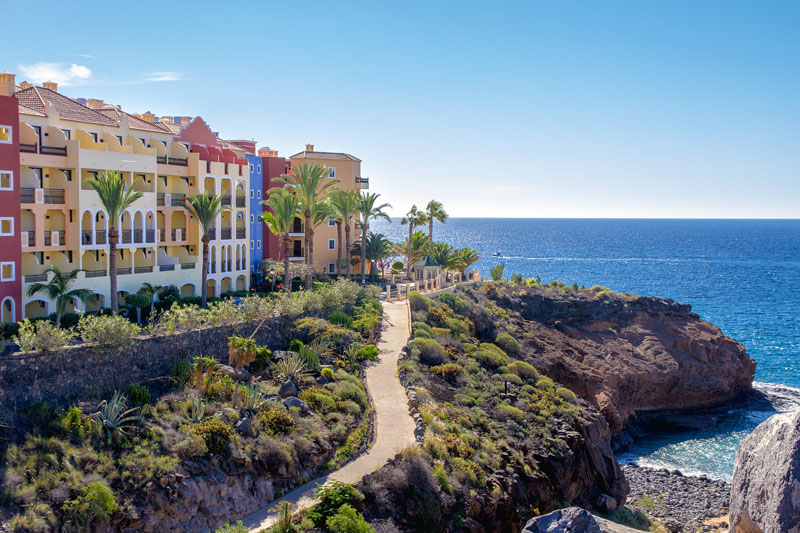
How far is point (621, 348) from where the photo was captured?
173ft

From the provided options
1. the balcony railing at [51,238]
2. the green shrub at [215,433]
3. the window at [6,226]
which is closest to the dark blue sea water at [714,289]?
the green shrub at [215,433]

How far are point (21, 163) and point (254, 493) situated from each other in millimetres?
24250

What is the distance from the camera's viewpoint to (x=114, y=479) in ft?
63.1

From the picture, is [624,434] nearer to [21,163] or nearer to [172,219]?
[172,219]

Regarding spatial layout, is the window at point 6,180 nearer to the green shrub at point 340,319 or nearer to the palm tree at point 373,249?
the green shrub at point 340,319

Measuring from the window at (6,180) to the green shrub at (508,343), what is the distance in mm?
29050

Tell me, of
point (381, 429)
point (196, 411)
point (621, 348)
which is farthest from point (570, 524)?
point (621, 348)

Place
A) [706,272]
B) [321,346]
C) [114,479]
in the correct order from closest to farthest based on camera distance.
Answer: [114,479], [321,346], [706,272]

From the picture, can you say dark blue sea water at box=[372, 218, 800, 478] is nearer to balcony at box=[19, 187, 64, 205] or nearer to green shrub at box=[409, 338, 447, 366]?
green shrub at box=[409, 338, 447, 366]

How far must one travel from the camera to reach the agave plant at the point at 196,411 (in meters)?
22.7

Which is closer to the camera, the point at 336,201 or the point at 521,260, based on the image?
the point at 336,201

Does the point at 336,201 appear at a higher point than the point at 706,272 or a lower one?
higher

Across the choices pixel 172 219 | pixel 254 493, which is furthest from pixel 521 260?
pixel 254 493

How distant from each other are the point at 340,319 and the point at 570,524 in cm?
2643
